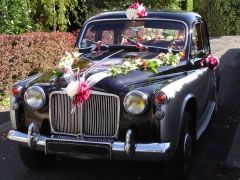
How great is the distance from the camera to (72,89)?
4520 millimetres

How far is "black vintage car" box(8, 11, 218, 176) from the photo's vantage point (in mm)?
4496

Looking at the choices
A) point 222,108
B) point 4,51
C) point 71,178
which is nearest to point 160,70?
point 71,178

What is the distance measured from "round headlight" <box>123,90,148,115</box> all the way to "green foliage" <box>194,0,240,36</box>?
804 inches

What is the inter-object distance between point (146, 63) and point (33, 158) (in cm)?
163

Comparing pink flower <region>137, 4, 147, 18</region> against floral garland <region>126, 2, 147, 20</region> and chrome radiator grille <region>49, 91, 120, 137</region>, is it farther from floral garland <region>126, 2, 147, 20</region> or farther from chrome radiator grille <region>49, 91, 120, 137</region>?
chrome radiator grille <region>49, 91, 120, 137</region>

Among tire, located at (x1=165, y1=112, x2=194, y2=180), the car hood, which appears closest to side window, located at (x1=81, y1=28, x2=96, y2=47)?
the car hood

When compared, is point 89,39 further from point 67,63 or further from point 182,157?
point 182,157

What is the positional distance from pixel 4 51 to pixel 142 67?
4.01 m

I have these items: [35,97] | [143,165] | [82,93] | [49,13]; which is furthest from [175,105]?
[49,13]

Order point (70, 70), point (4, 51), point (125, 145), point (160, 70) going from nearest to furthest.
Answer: point (125, 145)
point (70, 70)
point (160, 70)
point (4, 51)

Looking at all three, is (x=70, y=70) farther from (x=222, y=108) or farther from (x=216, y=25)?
(x=216, y=25)

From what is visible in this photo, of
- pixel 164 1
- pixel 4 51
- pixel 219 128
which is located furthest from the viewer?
pixel 164 1

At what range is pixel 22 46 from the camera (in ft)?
29.6

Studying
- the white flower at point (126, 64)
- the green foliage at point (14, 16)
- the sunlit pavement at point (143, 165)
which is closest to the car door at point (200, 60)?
the sunlit pavement at point (143, 165)
